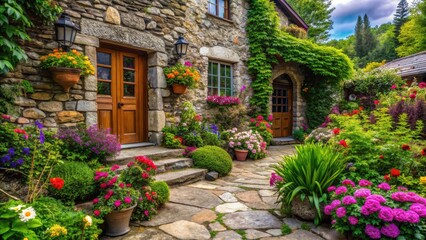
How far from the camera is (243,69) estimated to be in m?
7.82

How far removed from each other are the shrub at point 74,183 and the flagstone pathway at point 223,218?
2.34 ft

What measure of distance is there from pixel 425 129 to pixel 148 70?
5.17m

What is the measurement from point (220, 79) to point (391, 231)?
580 cm

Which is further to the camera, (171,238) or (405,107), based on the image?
(405,107)

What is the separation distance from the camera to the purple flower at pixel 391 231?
2.04 meters

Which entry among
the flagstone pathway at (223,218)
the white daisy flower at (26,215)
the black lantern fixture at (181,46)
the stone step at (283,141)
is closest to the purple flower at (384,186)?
the flagstone pathway at (223,218)

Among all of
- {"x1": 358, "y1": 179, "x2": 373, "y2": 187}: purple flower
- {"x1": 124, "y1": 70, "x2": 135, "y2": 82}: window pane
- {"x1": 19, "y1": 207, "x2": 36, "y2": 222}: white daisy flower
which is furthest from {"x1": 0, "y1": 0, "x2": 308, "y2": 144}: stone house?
{"x1": 358, "y1": 179, "x2": 373, "y2": 187}: purple flower

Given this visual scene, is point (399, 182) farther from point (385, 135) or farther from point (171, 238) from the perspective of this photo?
point (171, 238)

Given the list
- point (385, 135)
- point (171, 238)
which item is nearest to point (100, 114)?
point (171, 238)

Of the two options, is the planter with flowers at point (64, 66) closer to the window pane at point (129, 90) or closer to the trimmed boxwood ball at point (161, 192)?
the window pane at point (129, 90)

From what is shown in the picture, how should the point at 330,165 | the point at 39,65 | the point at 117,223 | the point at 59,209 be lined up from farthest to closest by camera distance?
the point at 39,65
the point at 330,165
the point at 117,223
the point at 59,209

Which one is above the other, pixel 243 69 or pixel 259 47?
pixel 259 47

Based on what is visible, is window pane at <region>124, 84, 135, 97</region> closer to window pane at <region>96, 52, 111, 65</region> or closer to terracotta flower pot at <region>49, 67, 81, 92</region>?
window pane at <region>96, 52, 111, 65</region>

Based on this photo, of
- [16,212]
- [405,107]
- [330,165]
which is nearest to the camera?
[16,212]
